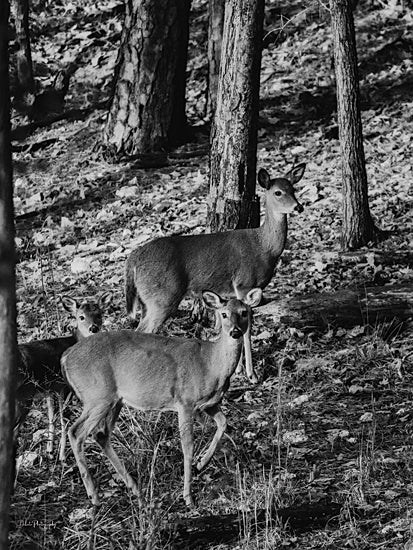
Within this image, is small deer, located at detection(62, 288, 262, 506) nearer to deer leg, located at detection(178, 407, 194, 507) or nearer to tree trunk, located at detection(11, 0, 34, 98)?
deer leg, located at detection(178, 407, 194, 507)

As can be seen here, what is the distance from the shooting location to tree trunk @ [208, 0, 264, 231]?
968 cm

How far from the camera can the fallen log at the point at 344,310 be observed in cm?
918

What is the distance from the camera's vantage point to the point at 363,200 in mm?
11359

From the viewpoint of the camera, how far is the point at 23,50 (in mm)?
18547

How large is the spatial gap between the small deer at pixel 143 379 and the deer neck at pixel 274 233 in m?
3.01

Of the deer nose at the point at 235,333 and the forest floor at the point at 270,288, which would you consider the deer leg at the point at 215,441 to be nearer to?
the forest floor at the point at 270,288

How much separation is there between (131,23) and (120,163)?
192 cm

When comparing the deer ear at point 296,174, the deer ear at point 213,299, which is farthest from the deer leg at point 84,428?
the deer ear at point 296,174

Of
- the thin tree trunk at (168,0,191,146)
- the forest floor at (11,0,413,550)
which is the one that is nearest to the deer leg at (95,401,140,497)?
the forest floor at (11,0,413,550)

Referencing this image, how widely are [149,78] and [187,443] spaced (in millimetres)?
9134

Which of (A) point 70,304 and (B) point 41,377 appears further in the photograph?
(A) point 70,304

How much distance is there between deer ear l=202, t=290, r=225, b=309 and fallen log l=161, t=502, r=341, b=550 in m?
1.82

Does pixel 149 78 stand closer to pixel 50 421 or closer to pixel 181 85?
pixel 181 85

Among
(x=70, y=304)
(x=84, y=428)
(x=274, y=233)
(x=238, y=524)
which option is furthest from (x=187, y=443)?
(x=274, y=233)
